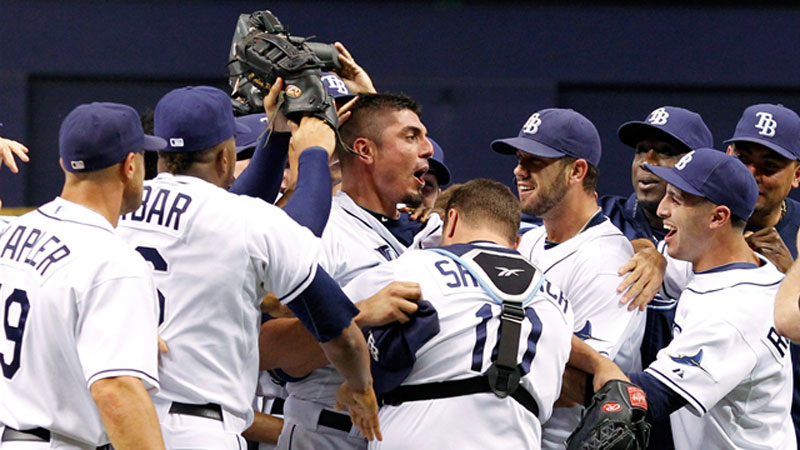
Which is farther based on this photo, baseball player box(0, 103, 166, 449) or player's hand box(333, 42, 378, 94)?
player's hand box(333, 42, 378, 94)

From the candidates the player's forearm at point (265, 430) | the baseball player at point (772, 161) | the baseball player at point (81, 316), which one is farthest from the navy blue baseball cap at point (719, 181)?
the baseball player at point (81, 316)

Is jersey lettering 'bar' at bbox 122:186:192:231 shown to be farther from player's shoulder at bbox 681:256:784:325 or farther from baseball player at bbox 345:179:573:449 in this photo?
player's shoulder at bbox 681:256:784:325

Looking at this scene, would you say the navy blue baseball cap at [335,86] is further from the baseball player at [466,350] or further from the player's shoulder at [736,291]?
the player's shoulder at [736,291]

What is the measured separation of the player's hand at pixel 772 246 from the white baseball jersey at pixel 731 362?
0.76ft

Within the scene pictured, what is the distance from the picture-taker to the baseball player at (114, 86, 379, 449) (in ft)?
10.4

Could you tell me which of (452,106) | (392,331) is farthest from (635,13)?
(392,331)

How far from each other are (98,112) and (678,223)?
7.49 ft

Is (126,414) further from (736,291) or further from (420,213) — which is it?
(420,213)

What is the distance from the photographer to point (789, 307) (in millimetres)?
3312

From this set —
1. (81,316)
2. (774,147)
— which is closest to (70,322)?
(81,316)

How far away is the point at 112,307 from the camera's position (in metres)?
2.87

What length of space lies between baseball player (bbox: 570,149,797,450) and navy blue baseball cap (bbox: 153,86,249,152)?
1529 millimetres

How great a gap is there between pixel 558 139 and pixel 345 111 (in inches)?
38.9

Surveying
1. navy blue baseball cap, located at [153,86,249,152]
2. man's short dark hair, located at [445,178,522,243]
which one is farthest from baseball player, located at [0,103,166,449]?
man's short dark hair, located at [445,178,522,243]
